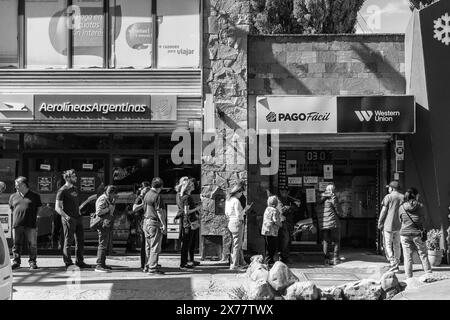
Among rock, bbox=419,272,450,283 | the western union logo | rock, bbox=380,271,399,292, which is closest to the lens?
rock, bbox=380,271,399,292

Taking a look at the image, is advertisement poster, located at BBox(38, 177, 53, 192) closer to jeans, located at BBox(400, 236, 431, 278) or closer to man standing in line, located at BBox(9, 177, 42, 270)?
man standing in line, located at BBox(9, 177, 42, 270)

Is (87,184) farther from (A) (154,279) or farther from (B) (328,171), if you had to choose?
(B) (328,171)

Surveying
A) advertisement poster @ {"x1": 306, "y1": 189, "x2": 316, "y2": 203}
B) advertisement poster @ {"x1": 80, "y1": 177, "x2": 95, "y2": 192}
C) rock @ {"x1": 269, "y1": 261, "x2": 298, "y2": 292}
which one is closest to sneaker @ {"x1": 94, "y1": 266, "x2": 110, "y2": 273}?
advertisement poster @ {"x1": 80, "y1": 177, "x2": 95, "y2": 192}

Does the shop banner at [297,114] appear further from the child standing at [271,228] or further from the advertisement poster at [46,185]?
the advertisement poster at [46,185]

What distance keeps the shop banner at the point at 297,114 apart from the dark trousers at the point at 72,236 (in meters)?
4.22

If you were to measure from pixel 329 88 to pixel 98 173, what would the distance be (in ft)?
18.2

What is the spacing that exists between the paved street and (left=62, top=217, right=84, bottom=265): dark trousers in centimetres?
33

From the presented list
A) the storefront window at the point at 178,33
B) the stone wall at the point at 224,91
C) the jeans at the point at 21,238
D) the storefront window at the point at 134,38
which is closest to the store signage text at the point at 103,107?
the storefront window at the point at 134,38

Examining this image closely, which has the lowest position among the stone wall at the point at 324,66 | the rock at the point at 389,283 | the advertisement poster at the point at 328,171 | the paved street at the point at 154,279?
the paved street at the point at 154,279

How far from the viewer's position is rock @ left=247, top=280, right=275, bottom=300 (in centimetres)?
796

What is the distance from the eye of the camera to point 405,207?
1017cm

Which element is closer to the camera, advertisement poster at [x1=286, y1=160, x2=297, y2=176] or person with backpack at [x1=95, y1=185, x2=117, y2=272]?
person with backpack at [x1=95, y1=185, x2=117, y2=272]

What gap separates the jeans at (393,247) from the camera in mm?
11203

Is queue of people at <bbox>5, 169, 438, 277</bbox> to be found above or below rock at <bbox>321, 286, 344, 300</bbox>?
above
